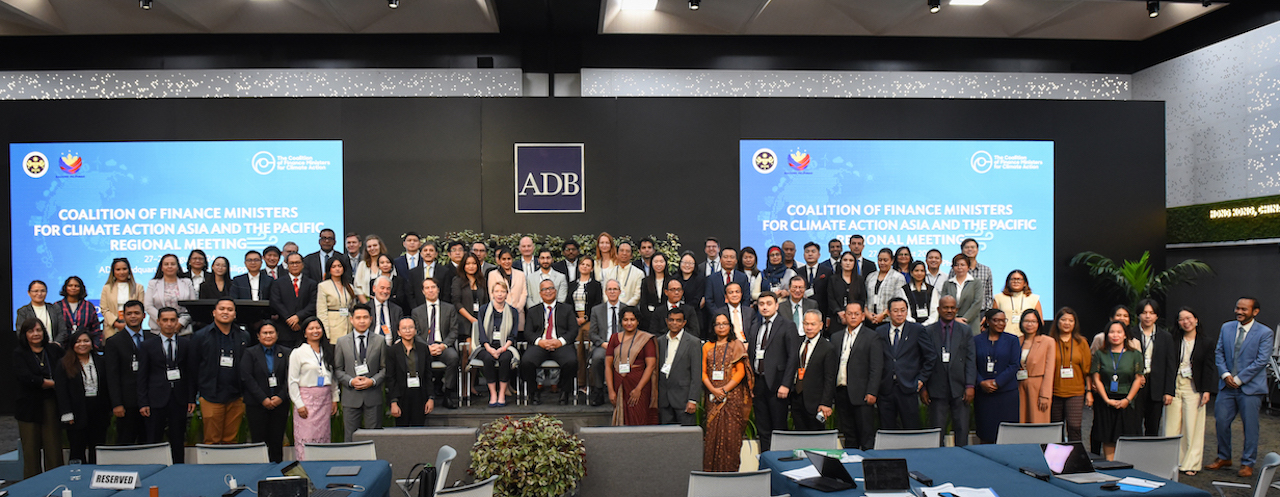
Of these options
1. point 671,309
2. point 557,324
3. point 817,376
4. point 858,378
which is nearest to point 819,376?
point 817,376

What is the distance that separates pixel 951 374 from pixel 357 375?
15.5 feet

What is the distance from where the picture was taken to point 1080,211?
33.1ft

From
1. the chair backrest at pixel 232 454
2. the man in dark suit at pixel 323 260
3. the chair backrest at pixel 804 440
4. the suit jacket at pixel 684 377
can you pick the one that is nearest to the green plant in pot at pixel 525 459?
the chair backrest at pixel 232 454

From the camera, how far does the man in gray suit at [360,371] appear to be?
582 cm

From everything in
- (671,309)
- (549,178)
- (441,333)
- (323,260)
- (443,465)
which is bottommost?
(443,465)

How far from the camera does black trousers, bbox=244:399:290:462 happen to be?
5766mm

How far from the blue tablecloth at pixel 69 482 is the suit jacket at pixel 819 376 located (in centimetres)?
445

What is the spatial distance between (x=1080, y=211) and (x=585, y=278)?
7063 mm

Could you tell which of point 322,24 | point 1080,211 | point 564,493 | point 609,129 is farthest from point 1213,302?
point 322,24

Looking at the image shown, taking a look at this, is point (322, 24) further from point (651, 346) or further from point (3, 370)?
point (651, 346)

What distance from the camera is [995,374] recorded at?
6.12m

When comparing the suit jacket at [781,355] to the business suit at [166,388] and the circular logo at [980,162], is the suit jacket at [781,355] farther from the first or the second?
the circular logo at [980,162]

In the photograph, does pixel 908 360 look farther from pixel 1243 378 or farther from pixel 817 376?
pixel 1243 378

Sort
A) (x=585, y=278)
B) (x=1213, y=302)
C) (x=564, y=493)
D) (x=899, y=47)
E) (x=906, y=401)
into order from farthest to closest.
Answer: (x=899, y=47)
(x=1213, y=302)
(x=585, y=278)
(x=906, y=401)
(x=564, y=493)
